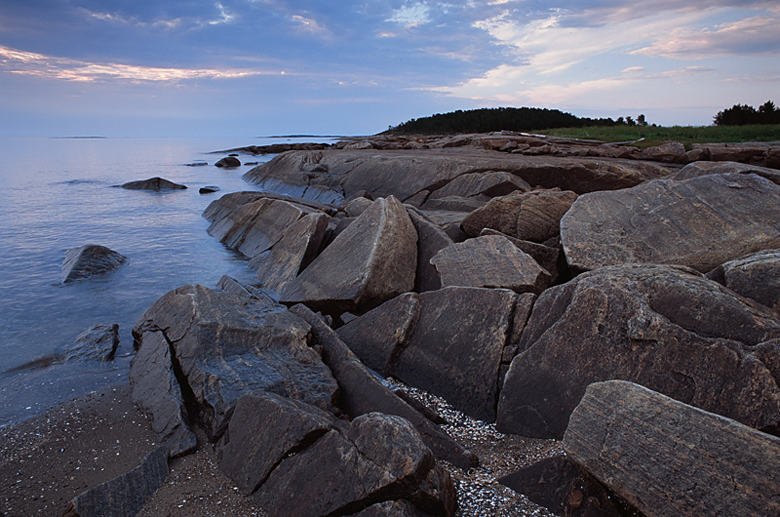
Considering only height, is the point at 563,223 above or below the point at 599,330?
above

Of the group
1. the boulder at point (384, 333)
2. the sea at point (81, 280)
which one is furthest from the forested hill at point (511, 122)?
the boulder at point (384, 333)

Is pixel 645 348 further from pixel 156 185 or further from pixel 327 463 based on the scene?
pixel 156 185

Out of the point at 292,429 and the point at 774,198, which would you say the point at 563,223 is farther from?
the point at 292,429

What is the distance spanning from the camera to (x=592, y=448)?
2561 mm

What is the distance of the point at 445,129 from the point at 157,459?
47.5 m

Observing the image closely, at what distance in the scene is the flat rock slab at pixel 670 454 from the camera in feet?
7.07

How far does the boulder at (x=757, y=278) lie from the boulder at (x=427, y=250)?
2763 millimetres

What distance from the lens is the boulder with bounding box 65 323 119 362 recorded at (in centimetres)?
519

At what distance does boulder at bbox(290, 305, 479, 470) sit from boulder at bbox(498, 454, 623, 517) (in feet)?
1.22

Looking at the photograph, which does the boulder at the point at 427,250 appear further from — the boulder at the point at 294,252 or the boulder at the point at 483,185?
the boulder at the point at 483,185

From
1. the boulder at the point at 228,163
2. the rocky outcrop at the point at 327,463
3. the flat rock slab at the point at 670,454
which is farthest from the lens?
the boulder at the point at 228,163

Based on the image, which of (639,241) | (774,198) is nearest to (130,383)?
(639,241)

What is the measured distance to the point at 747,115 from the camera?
89.0 ft

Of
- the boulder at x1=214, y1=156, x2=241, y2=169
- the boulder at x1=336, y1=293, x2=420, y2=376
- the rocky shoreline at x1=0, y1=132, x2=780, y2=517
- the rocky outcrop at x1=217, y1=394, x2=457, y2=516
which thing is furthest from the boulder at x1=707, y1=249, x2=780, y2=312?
the boulder at x1=214, y1=156, x2=241, y2=169
